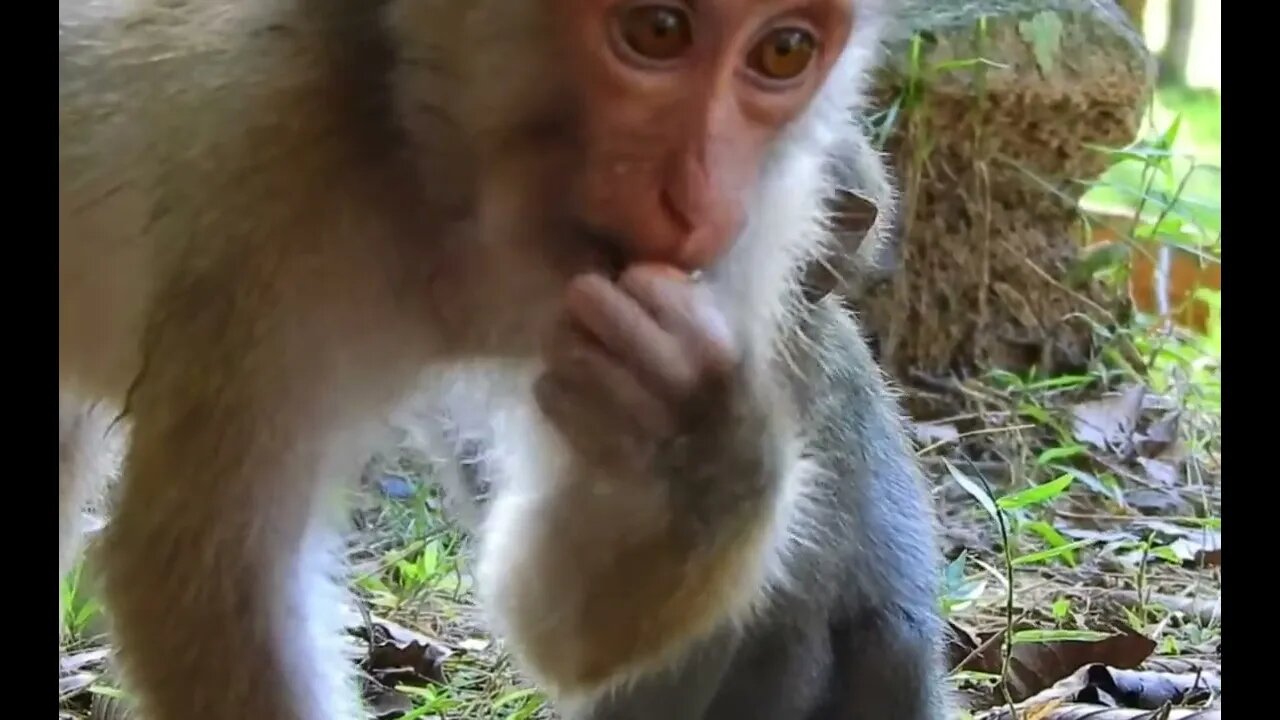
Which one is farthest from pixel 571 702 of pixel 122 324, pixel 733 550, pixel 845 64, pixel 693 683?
pixel 845 64

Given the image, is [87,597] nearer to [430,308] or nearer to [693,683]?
[430,308]

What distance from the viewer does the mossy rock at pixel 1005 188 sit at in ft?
10.4

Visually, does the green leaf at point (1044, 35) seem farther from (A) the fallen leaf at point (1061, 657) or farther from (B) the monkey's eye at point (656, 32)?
(B) the monkey's eye at point (656, 32)

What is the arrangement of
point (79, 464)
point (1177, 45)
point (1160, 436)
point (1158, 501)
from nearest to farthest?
1. point (79, 464)
2. point (1158, 501)
3. point (1160, 436)
4. point (1177, 45)

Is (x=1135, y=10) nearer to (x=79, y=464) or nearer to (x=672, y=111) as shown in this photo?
(x=672, y=111)

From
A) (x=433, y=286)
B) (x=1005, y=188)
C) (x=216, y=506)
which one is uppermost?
(x=433, y=286)

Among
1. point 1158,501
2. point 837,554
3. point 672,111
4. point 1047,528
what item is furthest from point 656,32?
point 1158,501

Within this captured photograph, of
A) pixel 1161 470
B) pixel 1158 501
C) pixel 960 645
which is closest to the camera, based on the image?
pixel 960 645

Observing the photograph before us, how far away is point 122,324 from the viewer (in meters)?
1.84

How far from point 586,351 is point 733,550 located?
0.32 m

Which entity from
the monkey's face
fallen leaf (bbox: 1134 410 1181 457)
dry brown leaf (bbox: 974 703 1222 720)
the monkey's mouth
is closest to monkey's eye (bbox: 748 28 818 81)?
the monkey's face

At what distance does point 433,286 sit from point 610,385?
35 cm

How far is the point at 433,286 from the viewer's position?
1.77m
